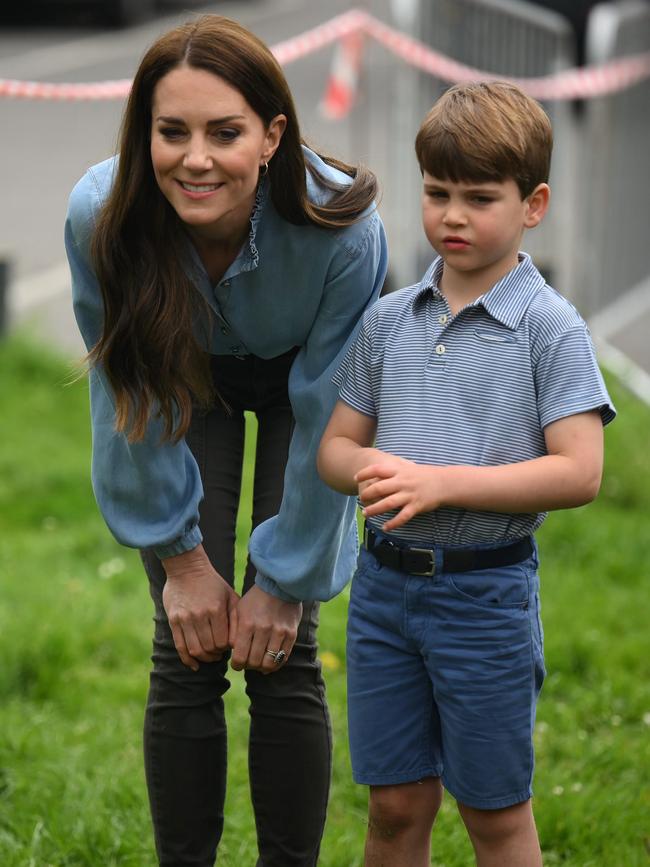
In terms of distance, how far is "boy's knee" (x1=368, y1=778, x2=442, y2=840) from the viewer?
2.63m

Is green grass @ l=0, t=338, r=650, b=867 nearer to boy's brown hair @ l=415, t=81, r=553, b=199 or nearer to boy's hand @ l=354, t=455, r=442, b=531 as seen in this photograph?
boy's hand @ l=354, t=455, r=442, b=531

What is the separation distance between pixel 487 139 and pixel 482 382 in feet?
1.30

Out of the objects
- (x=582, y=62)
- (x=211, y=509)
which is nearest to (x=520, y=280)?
(x=211, y=509)

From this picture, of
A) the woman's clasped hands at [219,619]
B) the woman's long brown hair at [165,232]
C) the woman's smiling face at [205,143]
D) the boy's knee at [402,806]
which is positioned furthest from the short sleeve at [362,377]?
the boy's knee at [402,806]

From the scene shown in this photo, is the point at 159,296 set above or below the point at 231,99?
below

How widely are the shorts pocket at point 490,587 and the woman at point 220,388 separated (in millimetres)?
411

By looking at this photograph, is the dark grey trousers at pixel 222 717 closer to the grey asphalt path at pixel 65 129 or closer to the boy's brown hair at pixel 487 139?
the boy's brown hair at pixel 487 139

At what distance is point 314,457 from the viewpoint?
109 inches

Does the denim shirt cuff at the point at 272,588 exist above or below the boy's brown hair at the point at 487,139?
below

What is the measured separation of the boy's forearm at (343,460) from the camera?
2.48 m

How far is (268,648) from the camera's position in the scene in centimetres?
279

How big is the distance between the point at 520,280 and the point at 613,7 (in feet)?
28.2

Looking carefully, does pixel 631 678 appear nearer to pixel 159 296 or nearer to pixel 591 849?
pixel 591 849

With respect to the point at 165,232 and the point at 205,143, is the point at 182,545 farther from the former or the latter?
the point at 205,143
